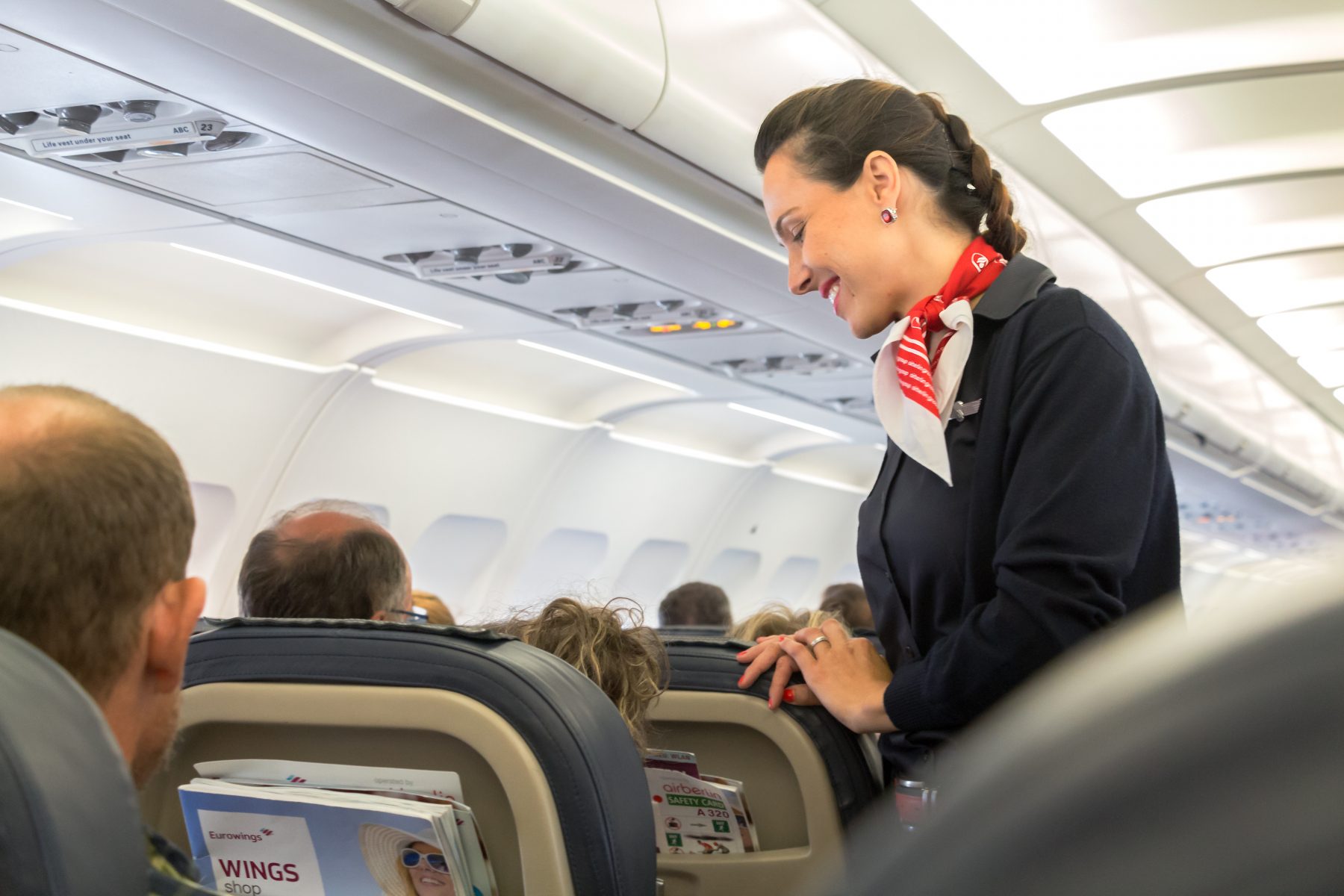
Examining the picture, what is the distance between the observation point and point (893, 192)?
1.70 metres

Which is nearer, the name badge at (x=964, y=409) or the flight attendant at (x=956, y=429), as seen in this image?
the flight attendant at (x=956, y=429)

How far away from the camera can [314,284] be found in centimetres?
603

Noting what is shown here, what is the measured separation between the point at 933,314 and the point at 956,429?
168mm

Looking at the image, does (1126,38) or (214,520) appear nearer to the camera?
(1126,38)

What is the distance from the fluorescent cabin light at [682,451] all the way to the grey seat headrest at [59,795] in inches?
328

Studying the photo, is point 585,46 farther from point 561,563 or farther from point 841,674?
point 561,563

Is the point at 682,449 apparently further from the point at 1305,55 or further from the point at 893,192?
the point at 893,192

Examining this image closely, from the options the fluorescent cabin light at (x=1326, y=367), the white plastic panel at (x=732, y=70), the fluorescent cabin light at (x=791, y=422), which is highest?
the fluorescent cabin light at (x=1326, y=367)

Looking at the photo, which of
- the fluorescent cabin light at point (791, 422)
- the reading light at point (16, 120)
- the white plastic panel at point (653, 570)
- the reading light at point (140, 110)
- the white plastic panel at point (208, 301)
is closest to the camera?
the reading light at point (140, 110)

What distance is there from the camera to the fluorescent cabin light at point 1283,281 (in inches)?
302

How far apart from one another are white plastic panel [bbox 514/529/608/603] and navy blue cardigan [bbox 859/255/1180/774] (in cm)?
738

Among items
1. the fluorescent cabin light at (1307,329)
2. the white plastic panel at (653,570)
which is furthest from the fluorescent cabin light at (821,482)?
the fluorescent cabin light at (1307,329)

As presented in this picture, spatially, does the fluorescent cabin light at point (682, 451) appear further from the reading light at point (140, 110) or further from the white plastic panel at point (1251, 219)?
the reading light at point (140, 110)

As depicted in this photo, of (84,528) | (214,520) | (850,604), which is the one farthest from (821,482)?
(84,528)
